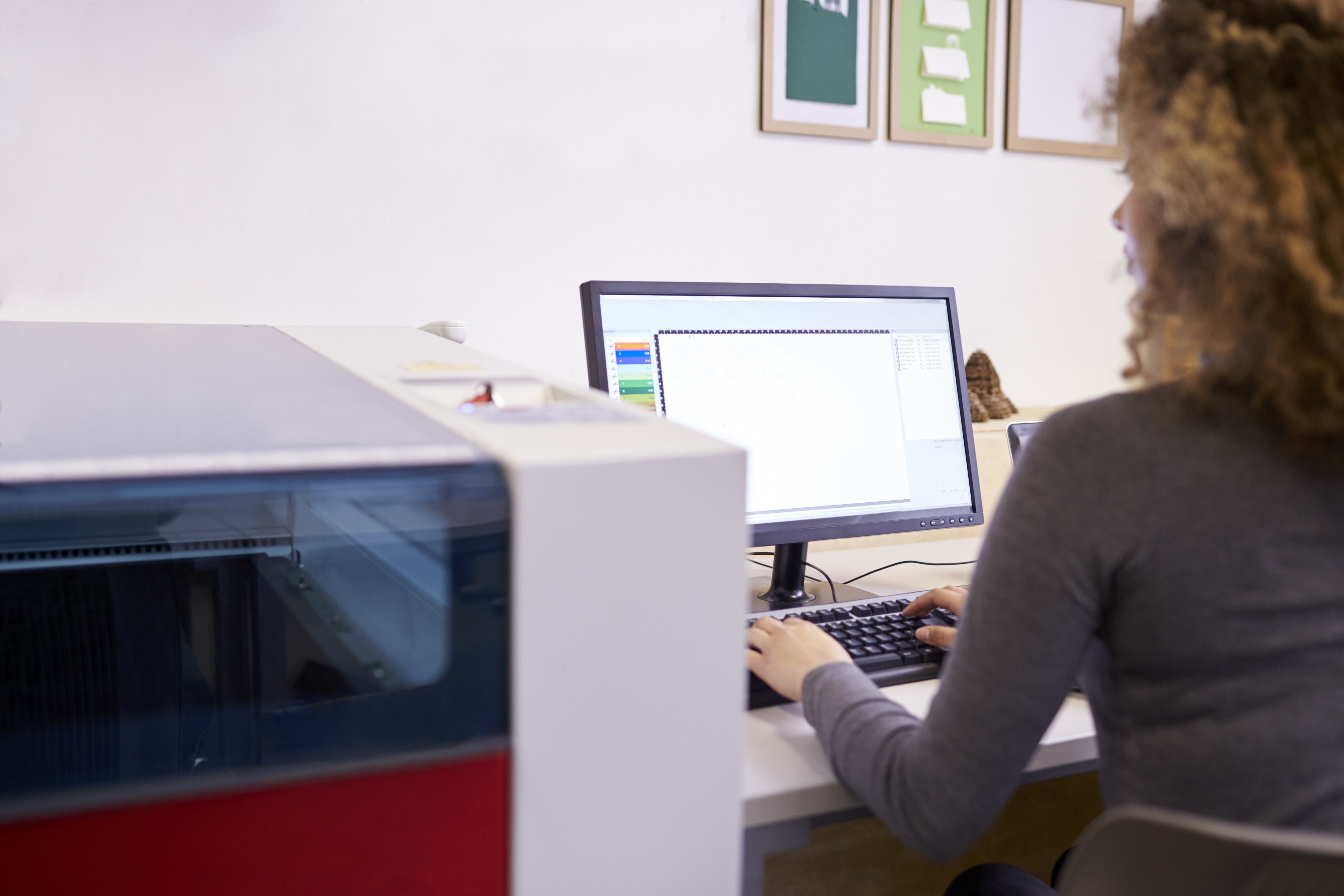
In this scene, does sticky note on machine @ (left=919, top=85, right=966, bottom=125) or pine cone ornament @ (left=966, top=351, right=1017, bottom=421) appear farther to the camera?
sticky note on machine @ (left=919, top=85, right=966, bottom=125)

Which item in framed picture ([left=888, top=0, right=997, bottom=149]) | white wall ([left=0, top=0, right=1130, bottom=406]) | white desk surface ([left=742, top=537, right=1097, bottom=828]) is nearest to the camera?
white desk surface ([left=742, top=537, right=1097, bottom=828])

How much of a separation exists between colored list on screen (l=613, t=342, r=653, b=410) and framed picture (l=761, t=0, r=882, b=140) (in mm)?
1185

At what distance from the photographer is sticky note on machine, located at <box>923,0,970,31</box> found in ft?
7.41

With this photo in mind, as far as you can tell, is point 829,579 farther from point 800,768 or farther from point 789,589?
point 800,768

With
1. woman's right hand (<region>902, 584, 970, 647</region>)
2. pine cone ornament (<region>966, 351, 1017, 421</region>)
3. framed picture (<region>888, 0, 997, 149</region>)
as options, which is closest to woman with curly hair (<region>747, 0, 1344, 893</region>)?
woman's right hand (<region>902, 584, 970, 647</region>)

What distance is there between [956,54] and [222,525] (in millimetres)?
2113

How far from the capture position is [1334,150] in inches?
23.0

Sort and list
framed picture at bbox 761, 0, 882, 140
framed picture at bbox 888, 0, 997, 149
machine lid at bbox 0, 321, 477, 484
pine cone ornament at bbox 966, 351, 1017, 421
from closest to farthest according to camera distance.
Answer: machine lid at bbox 0, 321, 477, 484
pine cone ornament at bbox 966, 351, 1017, 421
framed picture at bbox 761, 0, 882, 140
framed picture at bbox 888, 0, 997, 149

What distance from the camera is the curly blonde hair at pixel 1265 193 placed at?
1.92 ft

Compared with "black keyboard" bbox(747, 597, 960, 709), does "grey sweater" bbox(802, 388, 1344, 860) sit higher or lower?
higher

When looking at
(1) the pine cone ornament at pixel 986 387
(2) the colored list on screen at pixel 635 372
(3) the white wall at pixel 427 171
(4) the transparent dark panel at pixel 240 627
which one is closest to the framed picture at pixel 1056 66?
(3) the white wall at pixel 427 171

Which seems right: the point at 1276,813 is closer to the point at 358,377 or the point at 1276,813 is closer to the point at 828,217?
the point at 358,377

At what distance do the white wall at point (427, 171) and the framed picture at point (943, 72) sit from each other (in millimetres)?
43

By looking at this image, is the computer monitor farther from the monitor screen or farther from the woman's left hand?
the woman's left hand
